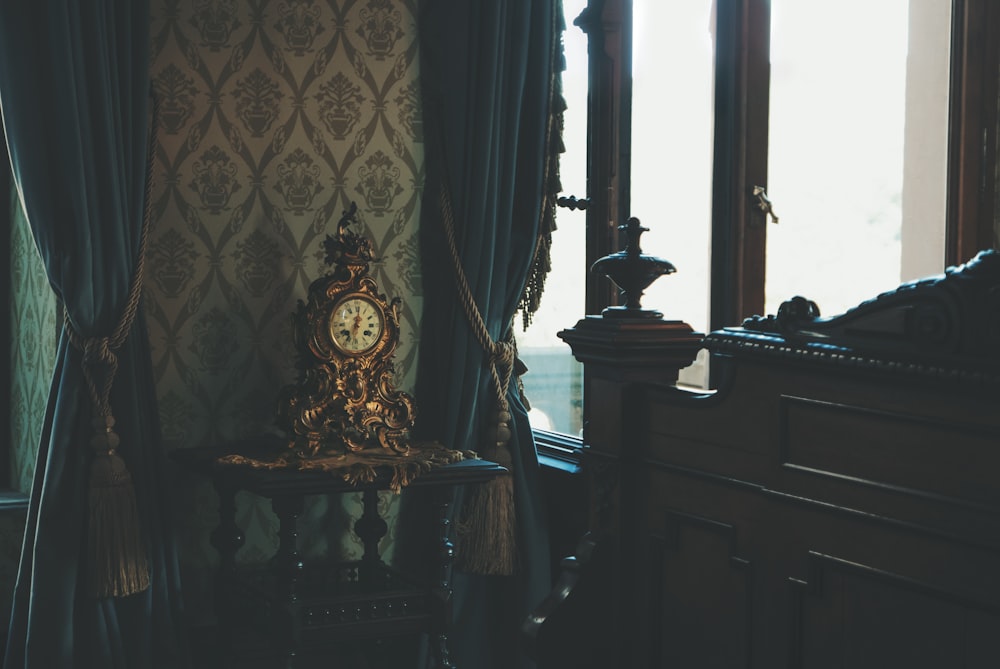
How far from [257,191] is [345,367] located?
0.56m

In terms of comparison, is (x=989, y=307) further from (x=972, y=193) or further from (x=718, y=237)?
(x=718, y=237)

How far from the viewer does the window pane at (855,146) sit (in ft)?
7.86

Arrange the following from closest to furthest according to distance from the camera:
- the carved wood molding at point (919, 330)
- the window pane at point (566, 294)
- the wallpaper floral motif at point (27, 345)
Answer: the carved wood molding at point (919, 330)
the wallpaper floral motif at point (27, 345)
the window pane at point (566, 294)

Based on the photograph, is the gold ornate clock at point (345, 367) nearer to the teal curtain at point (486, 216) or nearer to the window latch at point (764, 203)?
the teal curtain at point (486, 216)

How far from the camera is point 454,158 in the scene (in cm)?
320

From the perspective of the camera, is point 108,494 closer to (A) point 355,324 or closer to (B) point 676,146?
(A) point 355,324

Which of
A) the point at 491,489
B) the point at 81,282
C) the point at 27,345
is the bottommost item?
the point at 491,489

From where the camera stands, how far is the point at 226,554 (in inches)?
112

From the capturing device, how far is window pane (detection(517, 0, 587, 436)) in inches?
127

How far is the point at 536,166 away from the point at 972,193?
4.12 ft

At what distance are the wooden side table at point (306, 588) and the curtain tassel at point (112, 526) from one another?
0.18m

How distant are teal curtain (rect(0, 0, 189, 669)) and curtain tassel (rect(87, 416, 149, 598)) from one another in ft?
0.13

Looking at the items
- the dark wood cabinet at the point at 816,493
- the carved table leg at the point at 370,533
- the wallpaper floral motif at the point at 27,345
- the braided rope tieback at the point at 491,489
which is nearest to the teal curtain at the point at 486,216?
the braided rope tieback at the point at 491,489

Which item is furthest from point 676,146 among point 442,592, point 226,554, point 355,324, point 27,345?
point 27,345
